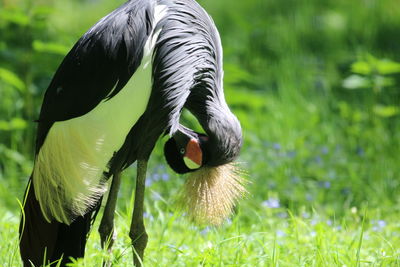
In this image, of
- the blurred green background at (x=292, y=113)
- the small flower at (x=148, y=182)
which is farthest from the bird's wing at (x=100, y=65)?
the small flower at (x=148, y=182)

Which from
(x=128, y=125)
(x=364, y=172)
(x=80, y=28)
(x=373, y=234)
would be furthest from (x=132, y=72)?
(x=80, y=28)

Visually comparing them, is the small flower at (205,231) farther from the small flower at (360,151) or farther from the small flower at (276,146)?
the small flower at (360,151)

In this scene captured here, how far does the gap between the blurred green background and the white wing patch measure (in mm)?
886

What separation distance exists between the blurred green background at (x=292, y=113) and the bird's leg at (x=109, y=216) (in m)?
0.78

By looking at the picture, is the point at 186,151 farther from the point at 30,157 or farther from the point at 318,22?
the point at 318,22

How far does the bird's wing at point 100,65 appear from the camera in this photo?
1999 mm

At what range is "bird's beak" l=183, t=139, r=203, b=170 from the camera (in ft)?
7.20

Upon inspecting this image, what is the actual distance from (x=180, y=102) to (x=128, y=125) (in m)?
0.17

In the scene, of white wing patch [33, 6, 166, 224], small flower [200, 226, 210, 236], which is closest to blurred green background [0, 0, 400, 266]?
small flower [200, 226, 210, 236]

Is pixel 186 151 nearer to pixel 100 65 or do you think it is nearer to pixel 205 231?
pixel 100 65

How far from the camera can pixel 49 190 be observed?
214 centimetres

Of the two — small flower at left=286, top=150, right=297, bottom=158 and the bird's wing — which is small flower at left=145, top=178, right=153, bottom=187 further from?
the bird's wing

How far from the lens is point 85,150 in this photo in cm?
208

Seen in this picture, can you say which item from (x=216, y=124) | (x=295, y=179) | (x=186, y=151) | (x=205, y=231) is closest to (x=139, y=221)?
(x=186, y=151)
